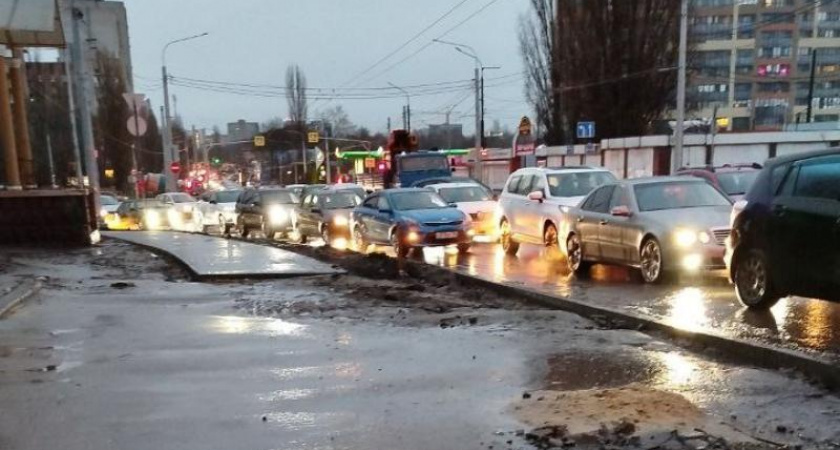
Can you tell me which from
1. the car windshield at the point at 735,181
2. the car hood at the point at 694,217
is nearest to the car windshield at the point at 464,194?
the car windshield at the point at 735,181

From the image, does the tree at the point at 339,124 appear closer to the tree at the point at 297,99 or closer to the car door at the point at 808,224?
the tree at the point at 297,99

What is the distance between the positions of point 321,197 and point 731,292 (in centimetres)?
1375

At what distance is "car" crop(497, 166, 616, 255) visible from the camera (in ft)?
48.4

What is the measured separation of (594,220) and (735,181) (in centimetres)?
497

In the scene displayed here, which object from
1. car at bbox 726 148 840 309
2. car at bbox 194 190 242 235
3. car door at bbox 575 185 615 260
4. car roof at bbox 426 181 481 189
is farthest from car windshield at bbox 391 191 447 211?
car at bbox 194 190 242 235

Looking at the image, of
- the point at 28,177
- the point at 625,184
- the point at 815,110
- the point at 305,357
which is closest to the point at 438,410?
the point at 305,357

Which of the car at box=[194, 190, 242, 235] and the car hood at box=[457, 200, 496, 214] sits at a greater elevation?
the car hood at box=[457, 200, 496, 214]

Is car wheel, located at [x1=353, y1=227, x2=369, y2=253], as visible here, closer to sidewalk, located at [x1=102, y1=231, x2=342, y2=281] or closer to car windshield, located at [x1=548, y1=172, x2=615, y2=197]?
sidewalk, located at [x1=102, y1=231, x2=342, y2=281]

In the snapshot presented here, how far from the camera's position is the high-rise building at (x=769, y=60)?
91.1 meters

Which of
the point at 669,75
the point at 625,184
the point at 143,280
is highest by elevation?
the point at 669,75

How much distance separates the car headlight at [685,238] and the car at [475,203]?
7.62 metres

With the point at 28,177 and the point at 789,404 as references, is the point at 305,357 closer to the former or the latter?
the point at 789,404

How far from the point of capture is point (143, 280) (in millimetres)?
11703

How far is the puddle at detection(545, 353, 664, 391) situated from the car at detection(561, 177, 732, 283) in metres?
4.17
